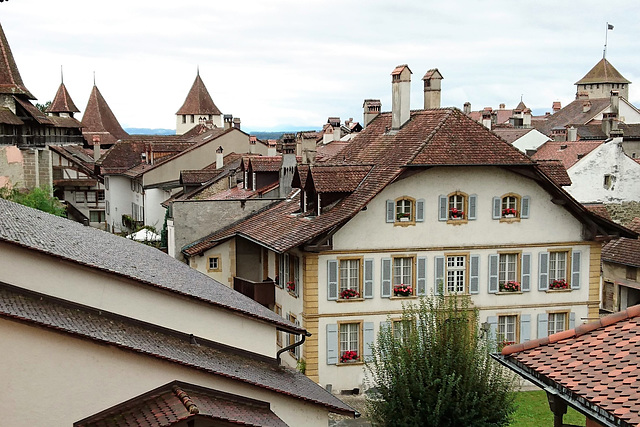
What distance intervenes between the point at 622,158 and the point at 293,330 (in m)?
34.0

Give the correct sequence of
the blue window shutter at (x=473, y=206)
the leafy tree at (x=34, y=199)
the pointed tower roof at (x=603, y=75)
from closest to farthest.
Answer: the blue window shutter at (x=473, y=206)
the leafy tree at (x=34, y=199)
the pointed tower roof at (x=603, y=75)

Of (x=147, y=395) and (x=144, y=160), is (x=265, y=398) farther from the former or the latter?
(x=144, y=160)

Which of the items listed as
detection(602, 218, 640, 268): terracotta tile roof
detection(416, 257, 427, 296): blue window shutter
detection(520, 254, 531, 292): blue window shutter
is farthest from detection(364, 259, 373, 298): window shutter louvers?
detection(602, 218, 640, 268): terracotta tile roof

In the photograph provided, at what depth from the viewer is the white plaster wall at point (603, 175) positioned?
151 ft

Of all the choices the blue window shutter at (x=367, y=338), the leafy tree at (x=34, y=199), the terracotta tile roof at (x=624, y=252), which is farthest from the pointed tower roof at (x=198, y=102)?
the blue window shutter at (x=367, y=338)

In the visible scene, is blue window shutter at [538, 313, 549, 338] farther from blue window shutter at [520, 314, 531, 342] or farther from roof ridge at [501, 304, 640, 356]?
roof ridge at [501, 304, 640, 356]

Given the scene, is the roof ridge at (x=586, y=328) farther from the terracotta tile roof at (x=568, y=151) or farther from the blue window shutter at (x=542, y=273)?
the terracotta tile roof at (x=568, y=151)

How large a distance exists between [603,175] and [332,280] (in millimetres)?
24614

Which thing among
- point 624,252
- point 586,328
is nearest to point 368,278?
point 624,252

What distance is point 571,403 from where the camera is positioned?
9.34m

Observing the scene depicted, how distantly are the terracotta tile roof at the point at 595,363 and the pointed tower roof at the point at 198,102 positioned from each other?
117 metres

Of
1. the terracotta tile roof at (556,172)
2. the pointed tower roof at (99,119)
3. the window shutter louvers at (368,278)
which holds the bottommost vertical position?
the window shutter louvers at (368,278)

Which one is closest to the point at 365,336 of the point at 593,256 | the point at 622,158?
the point at 593,256

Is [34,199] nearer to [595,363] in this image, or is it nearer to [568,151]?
[568,151]
